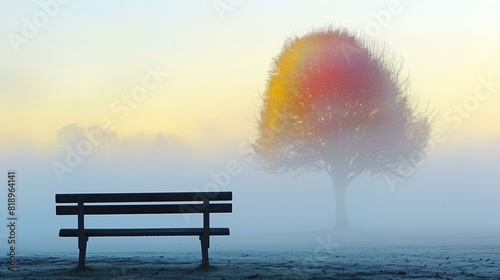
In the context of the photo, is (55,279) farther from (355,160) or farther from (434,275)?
(355,160)

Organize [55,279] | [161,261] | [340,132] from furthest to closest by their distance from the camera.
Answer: [340,132] → [161,261] → [55,279]

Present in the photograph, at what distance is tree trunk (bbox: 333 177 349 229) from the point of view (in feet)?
130

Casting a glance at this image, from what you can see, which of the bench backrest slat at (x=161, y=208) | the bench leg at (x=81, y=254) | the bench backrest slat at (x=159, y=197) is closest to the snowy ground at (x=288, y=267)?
the bench leg at (x=81, y=254)

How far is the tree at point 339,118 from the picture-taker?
3841 cm

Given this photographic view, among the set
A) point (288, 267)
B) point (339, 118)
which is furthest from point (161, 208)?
point (339, 118)

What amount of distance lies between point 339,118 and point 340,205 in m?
4.84

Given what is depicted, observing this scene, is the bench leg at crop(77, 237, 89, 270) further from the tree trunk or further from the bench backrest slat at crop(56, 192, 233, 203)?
the tree trunk

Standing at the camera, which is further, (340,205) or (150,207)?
(340,205)

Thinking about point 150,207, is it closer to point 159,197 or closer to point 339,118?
point 159,197

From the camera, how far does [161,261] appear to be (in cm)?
1667

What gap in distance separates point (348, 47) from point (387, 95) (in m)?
3.33

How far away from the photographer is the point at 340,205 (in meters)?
40.1

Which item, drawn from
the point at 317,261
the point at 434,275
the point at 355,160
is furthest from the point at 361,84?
the point at 434,275

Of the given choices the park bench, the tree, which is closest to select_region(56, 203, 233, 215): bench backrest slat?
the park bench
